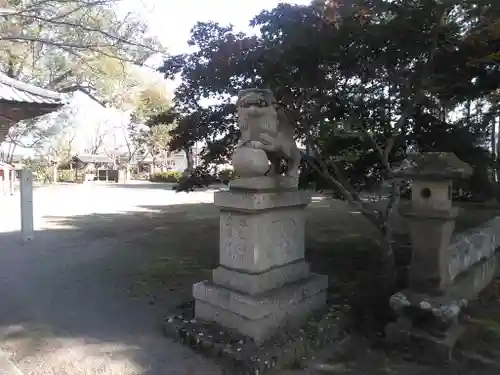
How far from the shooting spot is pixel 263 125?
386 centimetres

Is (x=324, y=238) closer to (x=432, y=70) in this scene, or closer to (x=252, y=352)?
(x=432, y=70)

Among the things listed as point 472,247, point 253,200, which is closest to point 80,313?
point 253,200

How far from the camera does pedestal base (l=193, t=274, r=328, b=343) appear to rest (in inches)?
143

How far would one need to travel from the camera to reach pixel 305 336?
3.77m

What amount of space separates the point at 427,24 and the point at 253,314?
12.3 feet

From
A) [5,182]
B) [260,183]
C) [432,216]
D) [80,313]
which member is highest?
[260,183]

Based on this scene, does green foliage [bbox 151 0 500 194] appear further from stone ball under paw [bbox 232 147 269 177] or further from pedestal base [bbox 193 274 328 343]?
pedestal base [bbox 193 274 328 343]

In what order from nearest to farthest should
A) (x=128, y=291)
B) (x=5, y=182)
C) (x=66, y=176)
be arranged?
(x=128, y=291)
(x=5, y=182)
(x=66, y=176)

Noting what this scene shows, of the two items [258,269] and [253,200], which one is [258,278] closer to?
[258,269]

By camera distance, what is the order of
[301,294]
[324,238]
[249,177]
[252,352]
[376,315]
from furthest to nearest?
[324,238] → [376,315] → [301,294] → [249,177] → [252,352]

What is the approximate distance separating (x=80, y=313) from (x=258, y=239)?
7.72 feet

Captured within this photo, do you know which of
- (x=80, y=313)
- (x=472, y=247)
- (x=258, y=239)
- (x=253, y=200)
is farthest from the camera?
(x=472, y=247)

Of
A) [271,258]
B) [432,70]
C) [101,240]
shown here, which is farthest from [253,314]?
[101,240]

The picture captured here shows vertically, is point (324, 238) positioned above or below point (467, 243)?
below
